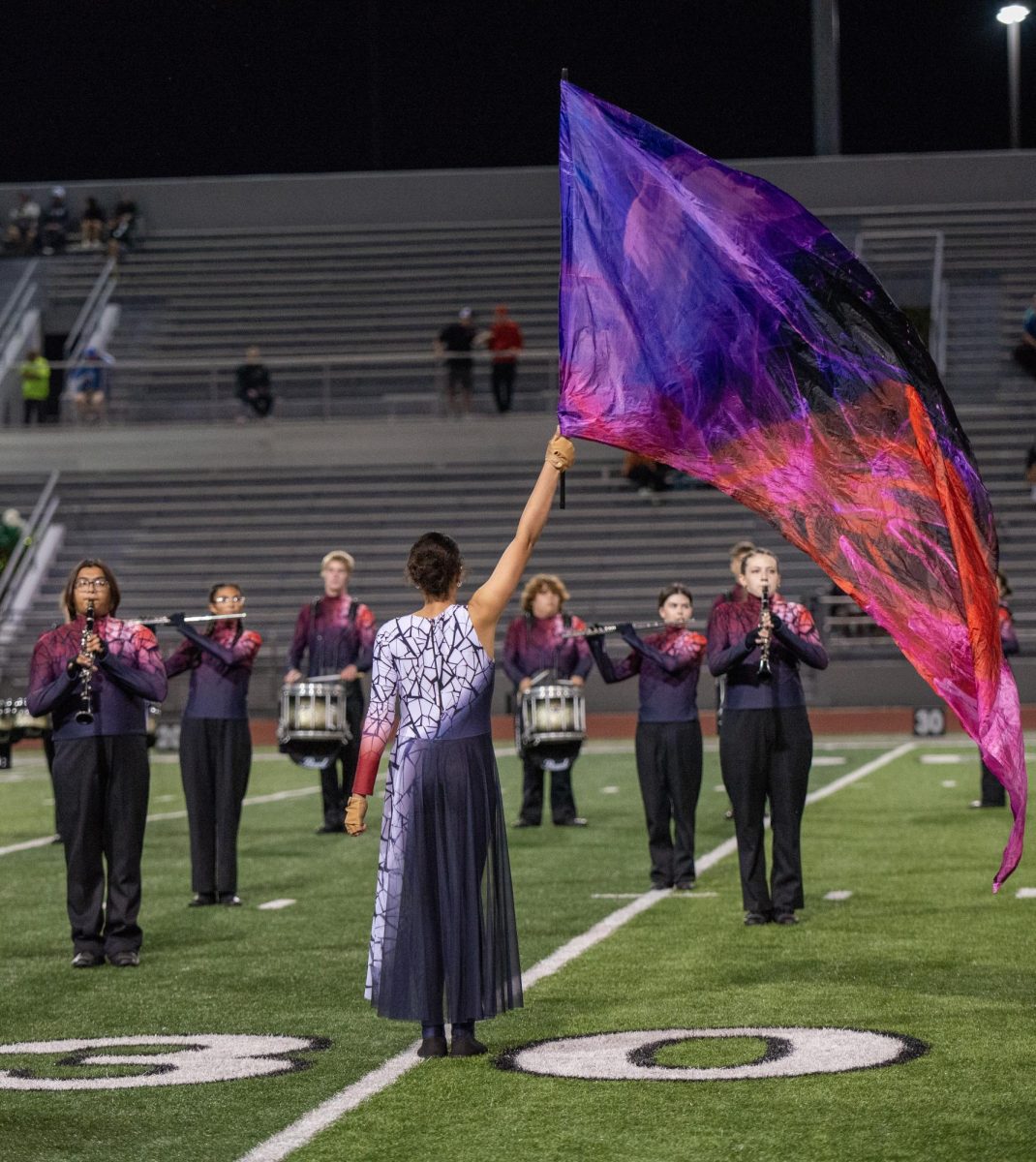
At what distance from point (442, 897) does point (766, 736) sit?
3.47 metres

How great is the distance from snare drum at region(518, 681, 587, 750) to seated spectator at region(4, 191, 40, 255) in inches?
921

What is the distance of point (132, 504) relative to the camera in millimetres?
30438

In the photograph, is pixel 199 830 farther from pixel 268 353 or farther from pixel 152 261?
pixel 152 261

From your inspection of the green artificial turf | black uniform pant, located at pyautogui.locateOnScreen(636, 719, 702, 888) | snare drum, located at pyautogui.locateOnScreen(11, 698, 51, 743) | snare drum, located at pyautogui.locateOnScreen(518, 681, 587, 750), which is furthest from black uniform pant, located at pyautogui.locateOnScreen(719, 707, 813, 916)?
snare drum, located at pyautogui.locateOnScreen(11, 698, 51, 743)

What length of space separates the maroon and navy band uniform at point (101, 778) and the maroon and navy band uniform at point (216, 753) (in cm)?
198

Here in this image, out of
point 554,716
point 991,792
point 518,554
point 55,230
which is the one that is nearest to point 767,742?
point 518,554

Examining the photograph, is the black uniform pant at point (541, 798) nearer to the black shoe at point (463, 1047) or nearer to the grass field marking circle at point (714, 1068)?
the grass field marking circle at point (714, 1068)

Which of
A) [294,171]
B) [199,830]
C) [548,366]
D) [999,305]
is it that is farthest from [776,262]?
[294,171]

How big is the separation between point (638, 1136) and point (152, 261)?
30589 mm

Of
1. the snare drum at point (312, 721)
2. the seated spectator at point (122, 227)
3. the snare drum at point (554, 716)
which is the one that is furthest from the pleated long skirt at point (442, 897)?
the seated spectator at point (122, 227)

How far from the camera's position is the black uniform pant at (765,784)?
9523 millimetres

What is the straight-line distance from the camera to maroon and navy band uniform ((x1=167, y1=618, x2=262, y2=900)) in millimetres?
10867

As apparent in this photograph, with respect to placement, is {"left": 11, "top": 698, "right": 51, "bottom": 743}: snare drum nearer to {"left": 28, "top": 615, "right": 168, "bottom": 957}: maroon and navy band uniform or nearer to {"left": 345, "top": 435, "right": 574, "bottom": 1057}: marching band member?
{"left": 28, "top": 615, "right": 168, "bottom": 957}: maroon and navy band uniform

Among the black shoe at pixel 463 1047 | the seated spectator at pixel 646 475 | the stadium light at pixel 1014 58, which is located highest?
the stadium light at pixel 1014 58
